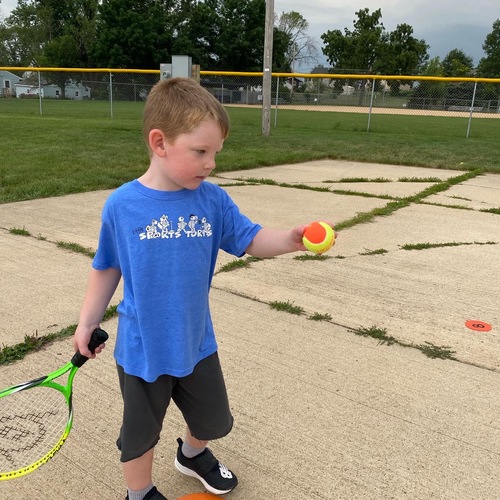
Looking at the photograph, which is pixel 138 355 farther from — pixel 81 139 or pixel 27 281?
pixel 81 139

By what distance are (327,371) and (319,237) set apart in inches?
48.6

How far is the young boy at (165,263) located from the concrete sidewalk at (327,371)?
0.44 m

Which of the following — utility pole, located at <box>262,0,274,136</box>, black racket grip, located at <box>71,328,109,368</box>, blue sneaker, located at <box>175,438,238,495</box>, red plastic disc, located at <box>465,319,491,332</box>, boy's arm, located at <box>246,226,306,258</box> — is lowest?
blue sneaker, located at <box>175,438,238,495</box>

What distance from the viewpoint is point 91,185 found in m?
6.80

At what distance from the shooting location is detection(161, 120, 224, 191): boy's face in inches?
60.8

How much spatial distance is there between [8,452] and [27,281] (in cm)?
196

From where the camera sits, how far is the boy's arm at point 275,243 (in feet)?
5.82

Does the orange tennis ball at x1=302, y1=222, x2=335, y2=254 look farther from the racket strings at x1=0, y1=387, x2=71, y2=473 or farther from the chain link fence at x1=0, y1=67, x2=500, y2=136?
the chain link fence at x1=0, y1=67, x2=500, y2=136

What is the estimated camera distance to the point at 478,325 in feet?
10.6

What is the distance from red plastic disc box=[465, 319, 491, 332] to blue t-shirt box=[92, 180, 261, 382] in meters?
2.12

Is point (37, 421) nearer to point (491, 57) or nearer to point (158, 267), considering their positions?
point (158, 267)

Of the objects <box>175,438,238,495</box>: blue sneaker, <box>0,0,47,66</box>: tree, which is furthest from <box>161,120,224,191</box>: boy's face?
<box>0,0,47,66</box>: tree

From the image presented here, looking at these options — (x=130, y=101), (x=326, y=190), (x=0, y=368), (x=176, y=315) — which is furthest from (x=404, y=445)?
(x=130, y=101)

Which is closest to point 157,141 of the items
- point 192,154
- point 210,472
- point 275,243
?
point 192,154
